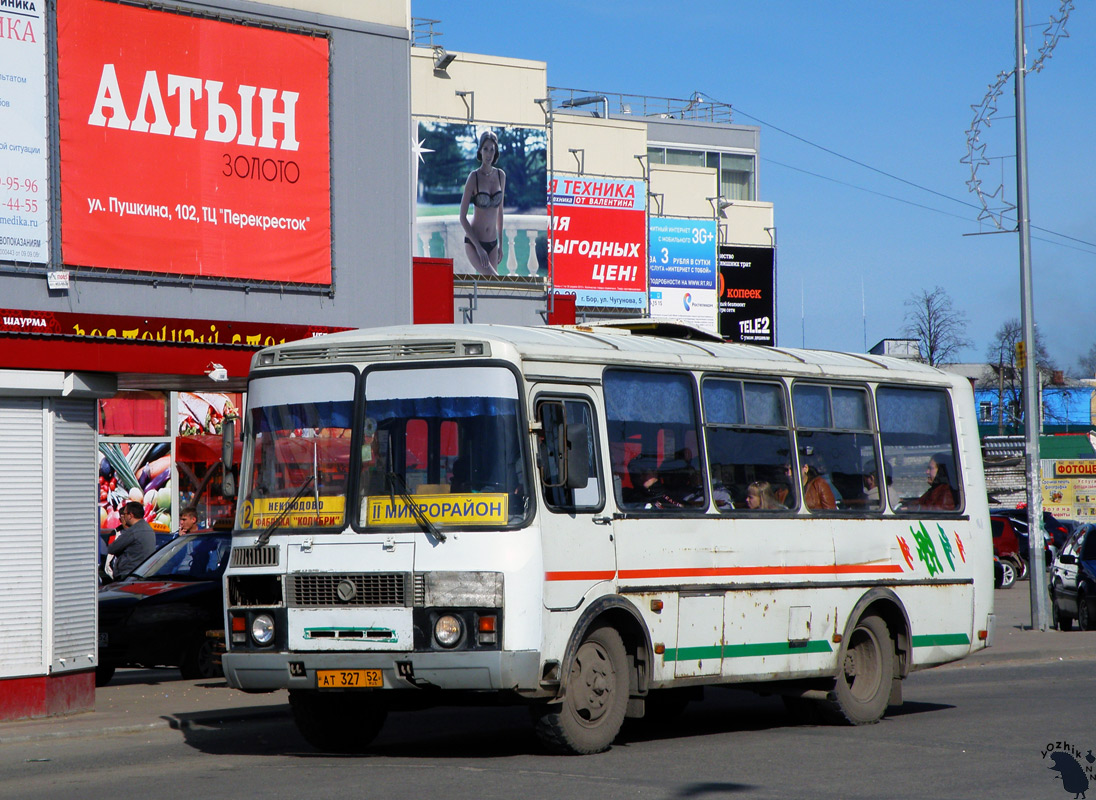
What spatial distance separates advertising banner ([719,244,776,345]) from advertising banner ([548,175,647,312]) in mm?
9727

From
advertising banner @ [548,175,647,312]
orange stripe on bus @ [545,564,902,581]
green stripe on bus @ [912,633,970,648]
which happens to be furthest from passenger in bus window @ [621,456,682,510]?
advertising banner @ [548,175,647,312]

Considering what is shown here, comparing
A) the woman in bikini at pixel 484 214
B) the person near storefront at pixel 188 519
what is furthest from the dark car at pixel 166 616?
the woman in bikini at pixel 484 214

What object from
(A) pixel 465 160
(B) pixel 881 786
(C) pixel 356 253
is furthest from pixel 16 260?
(A) pixel 465 160

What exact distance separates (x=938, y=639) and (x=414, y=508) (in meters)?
5.80

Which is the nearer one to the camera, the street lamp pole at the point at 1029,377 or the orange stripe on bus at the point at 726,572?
the orange stripe on bus at the point at 726,572

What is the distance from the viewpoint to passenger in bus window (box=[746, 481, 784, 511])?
39.6 feet

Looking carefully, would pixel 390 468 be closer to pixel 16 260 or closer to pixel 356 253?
pixel 16 260

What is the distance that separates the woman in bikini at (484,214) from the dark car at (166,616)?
2358 centimetres

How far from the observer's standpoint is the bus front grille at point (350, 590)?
396 inches

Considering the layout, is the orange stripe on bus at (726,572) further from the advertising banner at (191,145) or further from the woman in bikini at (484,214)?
the woman in bikini at (484,214)

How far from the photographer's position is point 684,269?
5159 cm

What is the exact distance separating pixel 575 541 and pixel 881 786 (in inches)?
98.9

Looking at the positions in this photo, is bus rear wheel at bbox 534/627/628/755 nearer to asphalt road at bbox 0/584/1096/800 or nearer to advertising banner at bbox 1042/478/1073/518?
asphalt road at bbox 0/584/1096/800

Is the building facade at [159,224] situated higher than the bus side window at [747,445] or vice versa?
the building facade at [159,224]
